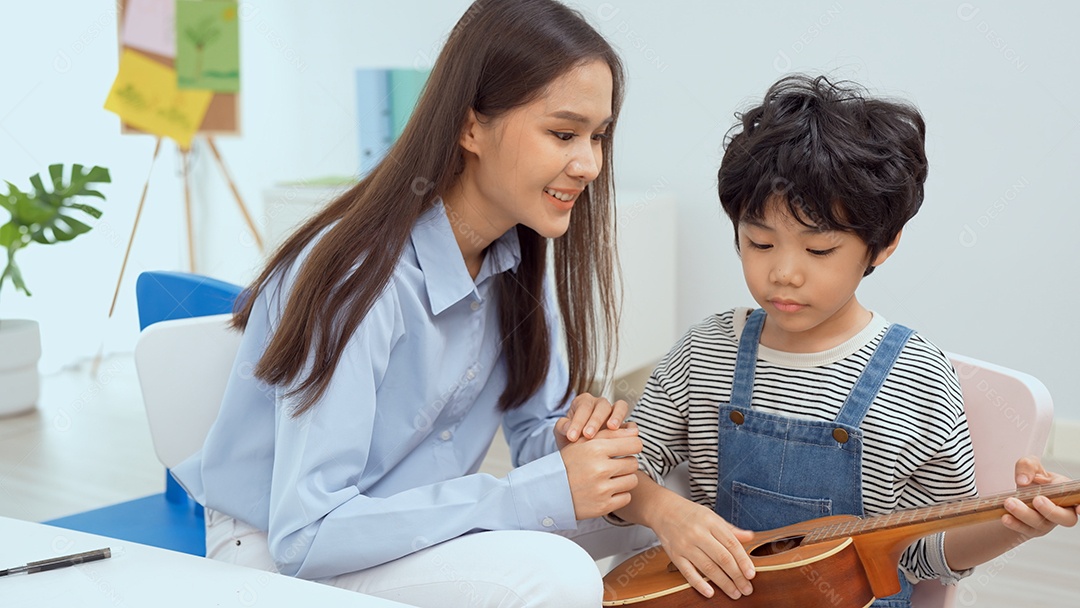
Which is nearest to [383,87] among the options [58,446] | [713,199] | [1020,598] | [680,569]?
[713,199]

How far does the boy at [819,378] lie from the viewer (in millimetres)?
1065

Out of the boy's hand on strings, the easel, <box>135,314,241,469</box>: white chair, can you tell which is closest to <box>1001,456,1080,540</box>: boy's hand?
the boy's hand on strings

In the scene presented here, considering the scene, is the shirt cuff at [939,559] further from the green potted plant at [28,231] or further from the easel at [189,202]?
the easel at [189,202]

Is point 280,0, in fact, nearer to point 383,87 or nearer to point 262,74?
point 262,74

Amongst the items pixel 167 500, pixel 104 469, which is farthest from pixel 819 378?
pixel 104 469

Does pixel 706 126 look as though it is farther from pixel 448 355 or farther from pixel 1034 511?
pixel 1034 511

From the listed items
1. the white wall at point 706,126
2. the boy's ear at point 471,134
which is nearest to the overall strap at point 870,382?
the boy's ear at point 471,134

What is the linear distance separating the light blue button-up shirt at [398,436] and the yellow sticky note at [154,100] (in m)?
3.07

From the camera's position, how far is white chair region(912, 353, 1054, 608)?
1033mm

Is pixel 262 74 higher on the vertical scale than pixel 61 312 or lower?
higher

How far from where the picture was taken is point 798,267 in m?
1.07

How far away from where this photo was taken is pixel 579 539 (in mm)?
1276

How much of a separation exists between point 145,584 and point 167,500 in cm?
74

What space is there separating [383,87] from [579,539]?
2360 millimetres
